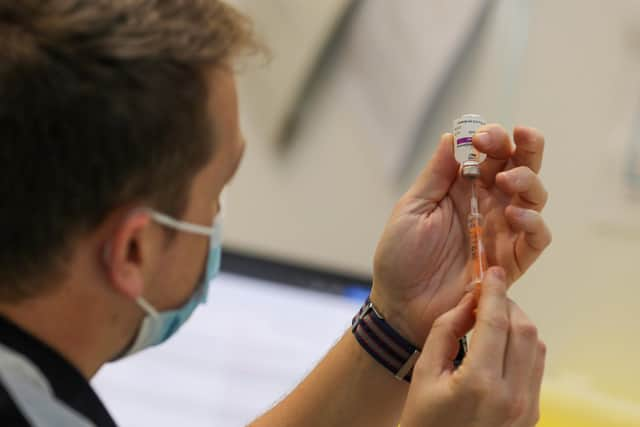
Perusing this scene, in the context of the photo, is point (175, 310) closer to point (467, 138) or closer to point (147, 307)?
point (147, 307)

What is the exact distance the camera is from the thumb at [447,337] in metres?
0.83

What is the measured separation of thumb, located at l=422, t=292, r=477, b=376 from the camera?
0.83 meters

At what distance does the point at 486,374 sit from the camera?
0.77 m

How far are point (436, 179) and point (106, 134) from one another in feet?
1.64

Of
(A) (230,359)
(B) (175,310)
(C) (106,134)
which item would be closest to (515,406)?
(B) (175,310)

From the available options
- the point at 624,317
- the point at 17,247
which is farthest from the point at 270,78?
the point at 17,247

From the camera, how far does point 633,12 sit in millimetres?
1448

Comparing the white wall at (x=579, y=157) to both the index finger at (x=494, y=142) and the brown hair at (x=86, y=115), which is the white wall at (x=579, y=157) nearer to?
the index finger at (x=494, y=142)

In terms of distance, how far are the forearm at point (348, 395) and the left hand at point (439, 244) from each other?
0.26 ft

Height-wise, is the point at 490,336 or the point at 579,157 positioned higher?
the point at 579,157

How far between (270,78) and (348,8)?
0.82ft

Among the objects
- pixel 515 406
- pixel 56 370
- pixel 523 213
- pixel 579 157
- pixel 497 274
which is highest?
pixel 579 157

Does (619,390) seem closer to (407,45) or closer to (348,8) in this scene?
(407,45)

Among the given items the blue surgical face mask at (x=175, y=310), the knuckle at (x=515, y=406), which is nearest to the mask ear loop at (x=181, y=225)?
the blue surgical face mask at (x=175, y=310)
